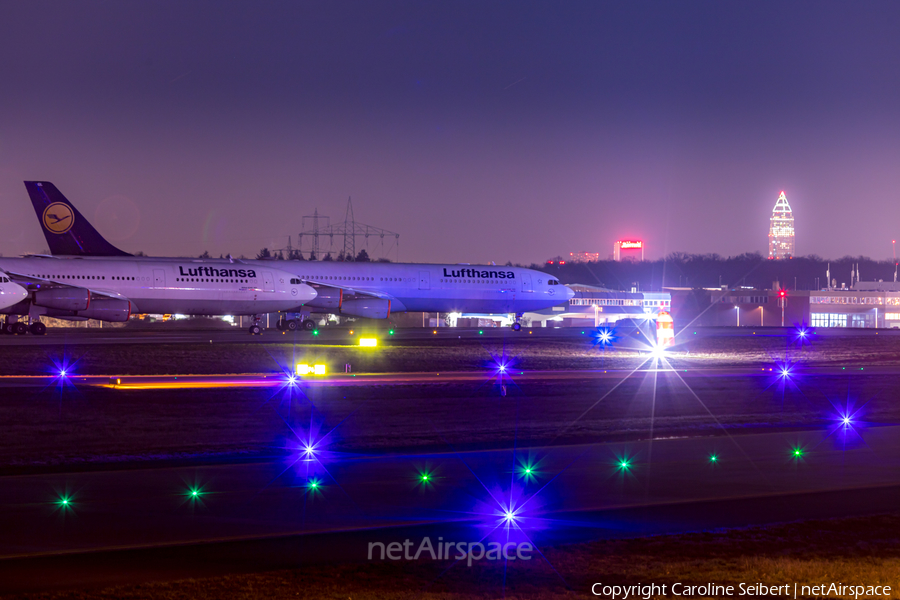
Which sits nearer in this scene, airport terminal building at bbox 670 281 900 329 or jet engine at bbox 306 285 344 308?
jet engine at bbox 306 285 344 308

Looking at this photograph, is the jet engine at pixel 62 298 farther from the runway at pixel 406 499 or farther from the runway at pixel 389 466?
the runway at pixel 406 499

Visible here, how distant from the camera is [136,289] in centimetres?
5328

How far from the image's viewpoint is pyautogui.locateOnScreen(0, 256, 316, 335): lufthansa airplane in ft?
159

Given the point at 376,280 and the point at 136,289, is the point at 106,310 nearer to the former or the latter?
the point at 136,289

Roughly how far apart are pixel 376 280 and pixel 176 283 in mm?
15721

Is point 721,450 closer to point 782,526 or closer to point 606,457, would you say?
point 606,457

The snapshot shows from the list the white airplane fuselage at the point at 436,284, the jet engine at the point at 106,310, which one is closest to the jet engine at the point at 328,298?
the white airplane fuselage at the point at 436,284

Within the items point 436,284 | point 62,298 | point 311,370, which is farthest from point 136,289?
point 311,370

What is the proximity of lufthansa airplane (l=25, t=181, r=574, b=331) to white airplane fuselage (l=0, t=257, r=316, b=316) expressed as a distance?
3266 mm

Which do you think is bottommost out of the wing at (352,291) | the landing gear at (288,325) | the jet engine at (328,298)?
the landing gear at (288,325)

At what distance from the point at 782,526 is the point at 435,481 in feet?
19.6

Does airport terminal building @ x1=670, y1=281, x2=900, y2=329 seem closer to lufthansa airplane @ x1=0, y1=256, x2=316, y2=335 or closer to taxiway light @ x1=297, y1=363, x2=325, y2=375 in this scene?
lufthansa airplane @ x1=0, y1=256, x2=316, y2=335

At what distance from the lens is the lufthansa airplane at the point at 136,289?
48562 millimetres

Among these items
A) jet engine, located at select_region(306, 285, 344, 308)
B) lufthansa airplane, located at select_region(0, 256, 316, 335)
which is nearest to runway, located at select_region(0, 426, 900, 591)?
lufthansa airplane, located at select_region(0, 256, 316, 335)
